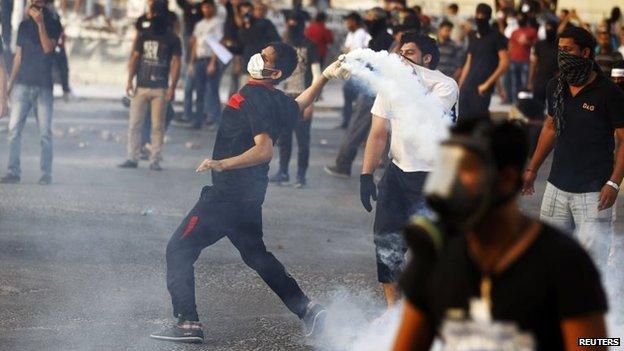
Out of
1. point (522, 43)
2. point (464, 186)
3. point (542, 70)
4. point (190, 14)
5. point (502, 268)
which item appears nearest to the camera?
point (464, 186)

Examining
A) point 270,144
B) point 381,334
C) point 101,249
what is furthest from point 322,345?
point 101,249

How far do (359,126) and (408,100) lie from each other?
6954mm

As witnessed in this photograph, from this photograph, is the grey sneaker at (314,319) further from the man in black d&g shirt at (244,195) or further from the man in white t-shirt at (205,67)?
the man in white t-shirt at (205,67)

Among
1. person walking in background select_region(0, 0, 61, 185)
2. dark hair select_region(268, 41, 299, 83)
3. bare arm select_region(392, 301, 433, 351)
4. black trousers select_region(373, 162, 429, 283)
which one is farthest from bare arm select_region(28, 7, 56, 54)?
bare arm select_region(392, 301, 433, 351)

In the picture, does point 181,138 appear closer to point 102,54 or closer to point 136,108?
point 136,108

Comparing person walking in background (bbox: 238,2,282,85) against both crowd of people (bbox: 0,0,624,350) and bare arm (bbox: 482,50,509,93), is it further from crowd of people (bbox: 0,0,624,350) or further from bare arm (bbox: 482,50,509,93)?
bare arm (bbox: 482,50,509,93)

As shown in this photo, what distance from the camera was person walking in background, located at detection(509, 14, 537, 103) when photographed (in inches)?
915

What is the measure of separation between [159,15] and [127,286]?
6.04m

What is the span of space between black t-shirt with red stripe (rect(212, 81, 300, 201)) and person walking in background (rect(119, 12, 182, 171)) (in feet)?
22.0

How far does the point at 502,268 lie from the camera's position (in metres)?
3.27

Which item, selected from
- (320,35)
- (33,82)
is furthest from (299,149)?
(320,35)

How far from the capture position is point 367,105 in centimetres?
1405

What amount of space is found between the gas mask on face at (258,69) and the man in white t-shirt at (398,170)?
2.00ft

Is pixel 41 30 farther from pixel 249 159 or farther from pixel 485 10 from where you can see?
pixel 249 159
